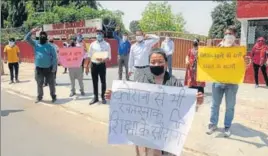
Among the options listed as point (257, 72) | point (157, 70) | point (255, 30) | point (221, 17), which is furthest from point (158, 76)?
point (221, 17)

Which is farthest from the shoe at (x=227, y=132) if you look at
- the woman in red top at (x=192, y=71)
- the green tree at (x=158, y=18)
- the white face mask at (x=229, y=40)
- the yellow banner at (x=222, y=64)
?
the green tree at (x=158, y=18)

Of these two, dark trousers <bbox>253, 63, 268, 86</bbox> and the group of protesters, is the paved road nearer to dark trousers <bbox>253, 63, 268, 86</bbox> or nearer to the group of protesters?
the group of protesters

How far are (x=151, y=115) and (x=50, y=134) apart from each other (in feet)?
12.8

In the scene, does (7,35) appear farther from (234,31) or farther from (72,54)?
(234,31)

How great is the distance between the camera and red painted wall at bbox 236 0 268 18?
522 inches

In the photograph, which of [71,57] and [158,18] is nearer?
[71,57]

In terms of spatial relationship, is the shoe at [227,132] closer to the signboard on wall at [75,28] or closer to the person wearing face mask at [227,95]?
the person wearing face mask at [227,95]

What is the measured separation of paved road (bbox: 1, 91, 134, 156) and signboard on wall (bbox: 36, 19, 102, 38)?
12747 mm

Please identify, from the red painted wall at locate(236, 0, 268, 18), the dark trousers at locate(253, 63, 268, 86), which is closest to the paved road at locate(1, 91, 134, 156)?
the dark trousers at locate(253, 63, 268, 86)

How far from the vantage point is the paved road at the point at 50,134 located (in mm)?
6270

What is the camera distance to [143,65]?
9.31 metres

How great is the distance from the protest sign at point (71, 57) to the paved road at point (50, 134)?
1430 millimetres

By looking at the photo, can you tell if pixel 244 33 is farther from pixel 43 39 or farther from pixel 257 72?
pixel 43 39

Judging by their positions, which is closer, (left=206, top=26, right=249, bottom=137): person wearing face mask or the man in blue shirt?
(left=206, top=26, right=249, bottom=137): person wearing face mask
